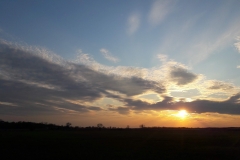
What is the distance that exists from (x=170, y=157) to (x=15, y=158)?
13.8 meters

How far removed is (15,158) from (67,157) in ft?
14.6

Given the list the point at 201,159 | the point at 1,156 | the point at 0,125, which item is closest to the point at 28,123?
the point at 0,125

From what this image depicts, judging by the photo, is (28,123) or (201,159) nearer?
(201,159)

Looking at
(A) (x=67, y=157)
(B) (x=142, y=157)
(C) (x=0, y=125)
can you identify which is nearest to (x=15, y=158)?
(A) (x=67, y=157)

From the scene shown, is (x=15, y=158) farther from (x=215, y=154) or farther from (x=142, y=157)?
(x=215, y=154)

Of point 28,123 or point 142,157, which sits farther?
point 28,123

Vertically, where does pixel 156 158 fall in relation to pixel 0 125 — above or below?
below

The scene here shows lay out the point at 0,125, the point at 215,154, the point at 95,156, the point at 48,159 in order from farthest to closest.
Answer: the point at 0,125 < the point at 215,154 < the point at 95,156 < the point at 48,159

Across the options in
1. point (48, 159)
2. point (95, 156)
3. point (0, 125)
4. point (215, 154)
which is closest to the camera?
point (48, 159)

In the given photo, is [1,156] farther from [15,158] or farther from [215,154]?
[215,154]

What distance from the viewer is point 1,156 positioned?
73.6ft

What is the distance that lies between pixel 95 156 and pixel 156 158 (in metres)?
5.58

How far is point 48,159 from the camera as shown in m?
21.4

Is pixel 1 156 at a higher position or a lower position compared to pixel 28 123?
lower
